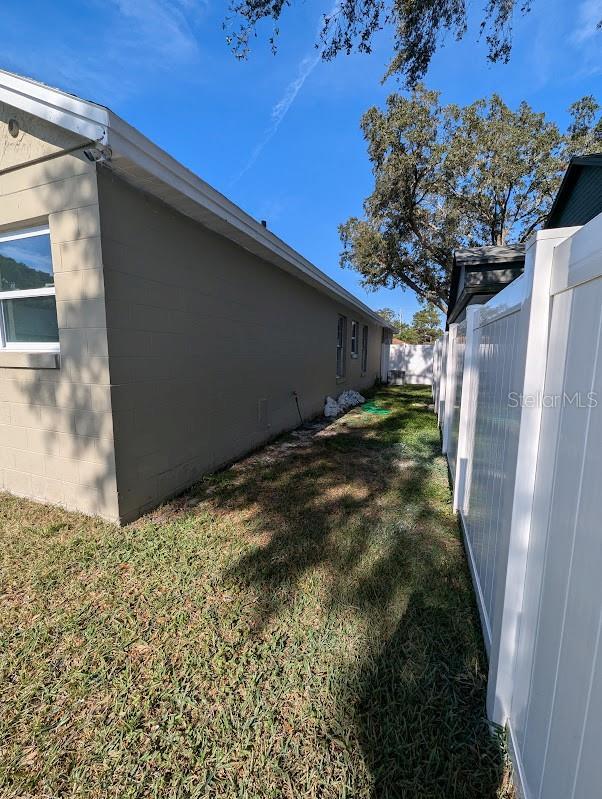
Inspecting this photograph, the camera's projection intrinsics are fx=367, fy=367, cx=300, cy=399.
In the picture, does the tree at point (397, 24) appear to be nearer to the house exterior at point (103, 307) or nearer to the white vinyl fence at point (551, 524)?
the house exterior at point (103, 307)

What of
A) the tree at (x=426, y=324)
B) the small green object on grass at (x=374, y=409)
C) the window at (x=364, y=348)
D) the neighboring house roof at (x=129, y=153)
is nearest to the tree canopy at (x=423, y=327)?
the tree at (x=426, y=324)

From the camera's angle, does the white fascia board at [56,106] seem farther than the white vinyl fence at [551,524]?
Yes

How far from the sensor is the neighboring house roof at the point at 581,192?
437cm

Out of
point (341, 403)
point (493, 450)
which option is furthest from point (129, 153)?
point (341, 403)

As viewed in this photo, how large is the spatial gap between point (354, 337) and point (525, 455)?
11704mm

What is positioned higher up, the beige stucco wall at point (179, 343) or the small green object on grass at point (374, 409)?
the beige stucco wall at point (179, 343)

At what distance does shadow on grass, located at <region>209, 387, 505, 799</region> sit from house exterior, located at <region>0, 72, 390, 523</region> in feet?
3.60

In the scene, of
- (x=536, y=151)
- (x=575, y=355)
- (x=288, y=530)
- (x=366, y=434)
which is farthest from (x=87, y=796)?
(x=536, y=151)

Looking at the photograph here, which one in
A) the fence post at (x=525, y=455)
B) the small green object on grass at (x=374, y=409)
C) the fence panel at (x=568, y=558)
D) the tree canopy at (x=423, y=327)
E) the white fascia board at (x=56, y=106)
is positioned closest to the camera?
the fence panel at (x=568, y=558)

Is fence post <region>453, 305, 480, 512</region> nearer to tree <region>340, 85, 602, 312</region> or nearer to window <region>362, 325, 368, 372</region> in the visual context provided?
window <region>362, 325, 368, 372</region>

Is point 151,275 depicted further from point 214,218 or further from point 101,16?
point 101,16

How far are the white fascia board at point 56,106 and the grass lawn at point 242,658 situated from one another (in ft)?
10.6

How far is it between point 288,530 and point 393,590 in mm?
1096

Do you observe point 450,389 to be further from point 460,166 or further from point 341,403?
point 460,166
